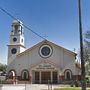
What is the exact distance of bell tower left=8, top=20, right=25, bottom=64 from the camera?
60.0m

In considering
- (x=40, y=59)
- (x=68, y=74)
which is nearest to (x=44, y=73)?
(x=40, y=59)

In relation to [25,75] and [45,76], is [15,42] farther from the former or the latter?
[45,76]

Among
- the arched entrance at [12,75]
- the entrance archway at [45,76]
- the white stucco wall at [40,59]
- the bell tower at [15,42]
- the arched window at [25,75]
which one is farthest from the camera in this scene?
the bell tower at [15,42]

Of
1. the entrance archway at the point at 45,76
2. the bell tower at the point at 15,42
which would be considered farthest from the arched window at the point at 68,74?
the bell tower at the point at 15,42

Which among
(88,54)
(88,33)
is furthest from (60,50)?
(88,33)

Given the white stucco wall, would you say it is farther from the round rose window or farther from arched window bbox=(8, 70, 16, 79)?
arched window bbox=(8, 70, 16, 79)

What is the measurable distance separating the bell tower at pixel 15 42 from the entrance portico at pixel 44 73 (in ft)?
22.8

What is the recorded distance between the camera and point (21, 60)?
58750 mm

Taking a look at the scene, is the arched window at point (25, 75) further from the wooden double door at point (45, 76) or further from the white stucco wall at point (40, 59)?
the wooden double door at point (45, 76)

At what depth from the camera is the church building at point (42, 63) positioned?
5547 cm

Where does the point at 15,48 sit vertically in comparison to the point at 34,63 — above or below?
above

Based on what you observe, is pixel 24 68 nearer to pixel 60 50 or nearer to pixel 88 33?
pixel 60 50

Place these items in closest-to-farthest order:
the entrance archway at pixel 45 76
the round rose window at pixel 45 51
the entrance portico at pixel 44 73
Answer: the entrance portico at pixel 44 73, the entrance archway at pixel 45 76, the round rose window at pixel 45 51

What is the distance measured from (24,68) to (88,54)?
700 inches
